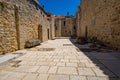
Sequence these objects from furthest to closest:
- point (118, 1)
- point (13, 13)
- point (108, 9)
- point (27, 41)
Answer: point (27, 41) < point (108, 9) < point (13, 13) < point (118, 1)

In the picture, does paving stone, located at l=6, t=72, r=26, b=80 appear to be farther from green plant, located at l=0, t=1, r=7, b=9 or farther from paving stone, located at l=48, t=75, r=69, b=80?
green plant, located at l=0, t=1, r=7, b=9

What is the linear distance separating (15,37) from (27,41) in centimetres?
109

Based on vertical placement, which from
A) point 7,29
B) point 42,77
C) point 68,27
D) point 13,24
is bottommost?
point 42,77

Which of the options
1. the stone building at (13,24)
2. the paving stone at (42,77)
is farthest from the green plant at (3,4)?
the paving stone at (42,77)

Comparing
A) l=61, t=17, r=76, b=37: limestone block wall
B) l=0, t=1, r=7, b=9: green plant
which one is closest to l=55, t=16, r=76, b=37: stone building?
l=61, t=17, r=76, b=37: limestone block wall

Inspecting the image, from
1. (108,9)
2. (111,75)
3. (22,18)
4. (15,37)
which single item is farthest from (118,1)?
(15,37)

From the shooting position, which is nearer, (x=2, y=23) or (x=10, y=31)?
(x=2, y=23)

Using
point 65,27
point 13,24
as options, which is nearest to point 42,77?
point 13,24

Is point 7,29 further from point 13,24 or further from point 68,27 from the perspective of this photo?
point 68,27

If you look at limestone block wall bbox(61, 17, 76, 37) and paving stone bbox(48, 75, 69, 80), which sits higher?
limestone block wall bbox(61, 17, 76, 37)

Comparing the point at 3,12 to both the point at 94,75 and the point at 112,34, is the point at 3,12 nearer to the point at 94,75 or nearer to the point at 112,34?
the point at 94,75

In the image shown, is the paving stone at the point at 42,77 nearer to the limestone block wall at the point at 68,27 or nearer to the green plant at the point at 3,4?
the green plant at the point at 3,4

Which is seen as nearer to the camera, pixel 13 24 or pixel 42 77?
pixel 42 77

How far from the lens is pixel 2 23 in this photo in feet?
13.7
